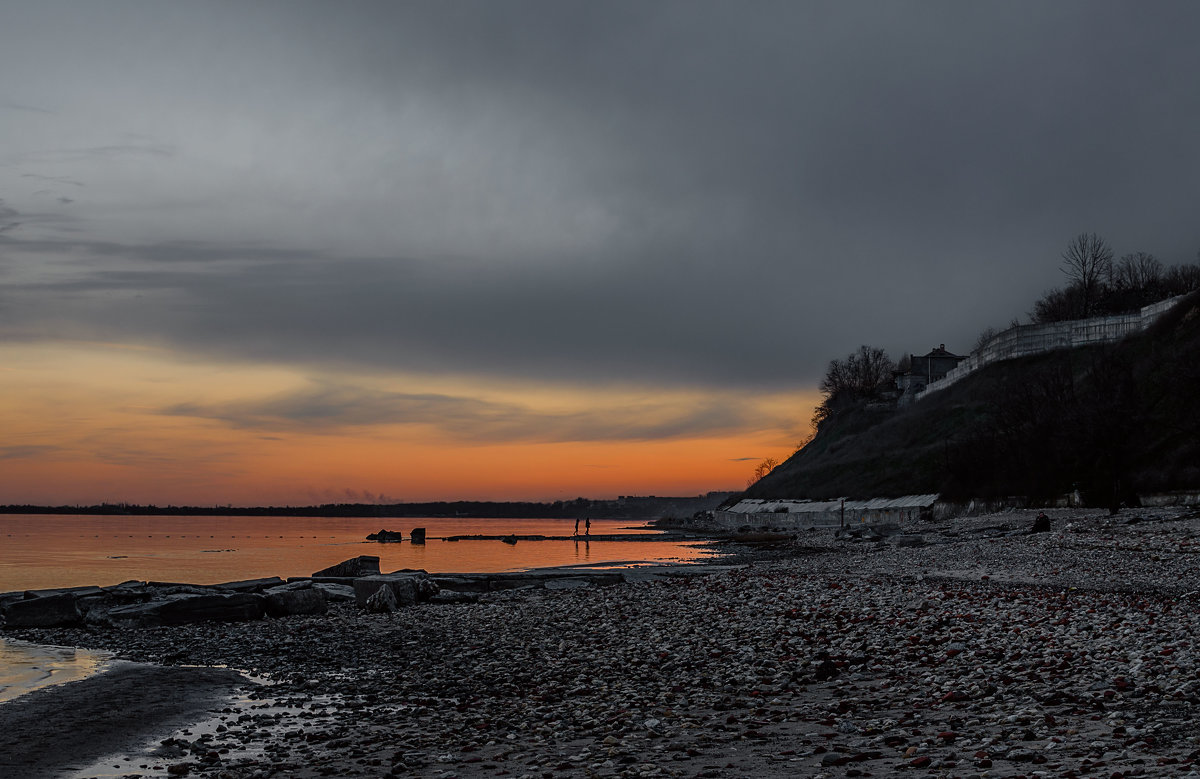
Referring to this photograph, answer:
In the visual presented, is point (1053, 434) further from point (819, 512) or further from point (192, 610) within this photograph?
point (192, 610)

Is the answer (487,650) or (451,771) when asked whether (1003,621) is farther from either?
(451,771)

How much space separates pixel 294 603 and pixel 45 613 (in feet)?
27.4

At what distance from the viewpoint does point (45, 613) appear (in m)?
32.2

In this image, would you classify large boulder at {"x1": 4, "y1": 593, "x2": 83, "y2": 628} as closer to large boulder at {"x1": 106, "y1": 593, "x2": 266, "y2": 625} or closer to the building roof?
large boulder at {"x1": 106, "y1": 593, "x2": 266, "y2": 625}

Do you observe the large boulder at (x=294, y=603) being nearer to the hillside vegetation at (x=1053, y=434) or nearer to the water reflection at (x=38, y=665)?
the water reflection at (x=38, y=665)

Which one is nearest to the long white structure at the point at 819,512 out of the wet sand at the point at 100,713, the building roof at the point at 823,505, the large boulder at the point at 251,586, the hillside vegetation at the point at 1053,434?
the building roof at the point at 823,505

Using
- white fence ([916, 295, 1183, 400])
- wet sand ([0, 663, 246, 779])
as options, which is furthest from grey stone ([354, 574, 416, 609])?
white fence ([916, 295, 1183, 400])

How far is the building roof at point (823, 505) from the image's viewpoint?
113m

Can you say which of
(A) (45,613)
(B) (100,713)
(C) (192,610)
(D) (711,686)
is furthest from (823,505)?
(B) (100,713)

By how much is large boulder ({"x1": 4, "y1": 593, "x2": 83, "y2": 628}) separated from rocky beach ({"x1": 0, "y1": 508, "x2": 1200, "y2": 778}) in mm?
1131

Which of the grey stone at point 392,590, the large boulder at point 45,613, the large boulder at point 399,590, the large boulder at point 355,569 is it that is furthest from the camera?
the large boulder at point 355,569

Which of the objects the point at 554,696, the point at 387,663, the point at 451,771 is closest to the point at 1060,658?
the point at 554,696

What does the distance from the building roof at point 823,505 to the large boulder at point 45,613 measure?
9447 centimetres

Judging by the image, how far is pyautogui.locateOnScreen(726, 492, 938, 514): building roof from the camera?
11334cm
